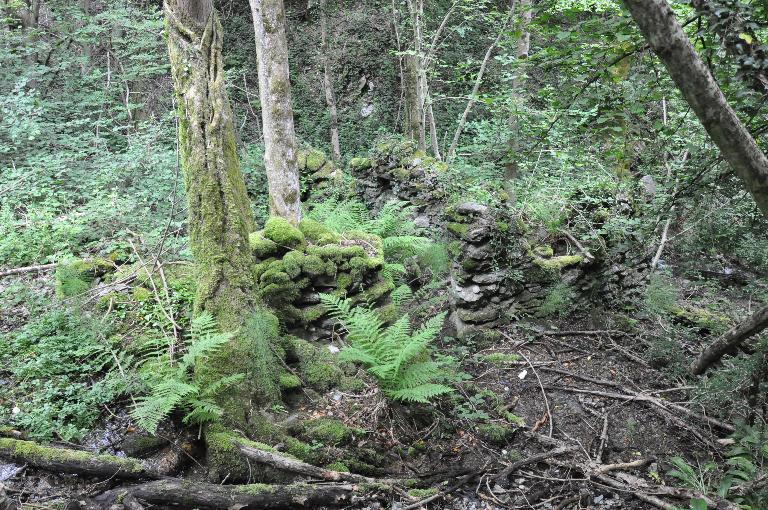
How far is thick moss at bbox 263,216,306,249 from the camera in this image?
5488 mm

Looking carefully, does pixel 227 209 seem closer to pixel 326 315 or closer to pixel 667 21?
pixel 326 315

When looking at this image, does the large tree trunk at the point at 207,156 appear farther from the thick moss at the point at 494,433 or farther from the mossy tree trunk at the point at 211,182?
the thick moss at the point at 494,433

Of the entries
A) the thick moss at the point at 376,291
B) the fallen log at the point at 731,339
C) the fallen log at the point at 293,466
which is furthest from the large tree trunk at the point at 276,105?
the fallen log at the point at 731,339

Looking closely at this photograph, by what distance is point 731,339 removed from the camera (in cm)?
397

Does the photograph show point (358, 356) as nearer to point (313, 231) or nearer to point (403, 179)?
point (313, 231)

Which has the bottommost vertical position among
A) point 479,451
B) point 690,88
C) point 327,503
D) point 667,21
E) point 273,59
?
point 479,451

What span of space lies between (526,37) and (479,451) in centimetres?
742

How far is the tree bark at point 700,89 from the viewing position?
6.23 ft

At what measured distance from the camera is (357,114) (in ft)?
52.5

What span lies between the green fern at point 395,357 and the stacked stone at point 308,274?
96 centimetres

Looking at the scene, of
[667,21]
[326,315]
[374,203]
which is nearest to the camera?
[667,21]

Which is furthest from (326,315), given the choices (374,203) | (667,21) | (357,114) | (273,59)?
(357,114)

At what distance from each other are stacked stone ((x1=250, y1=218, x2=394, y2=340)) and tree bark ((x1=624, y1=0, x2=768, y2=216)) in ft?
12.6

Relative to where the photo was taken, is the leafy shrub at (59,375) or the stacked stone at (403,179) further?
the stacked stone at (403,179)
